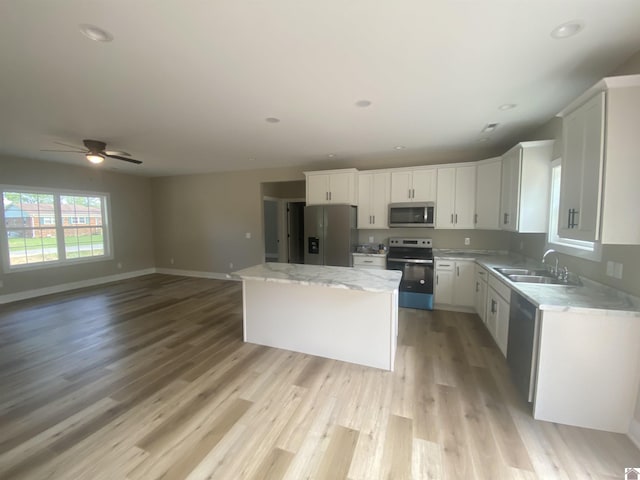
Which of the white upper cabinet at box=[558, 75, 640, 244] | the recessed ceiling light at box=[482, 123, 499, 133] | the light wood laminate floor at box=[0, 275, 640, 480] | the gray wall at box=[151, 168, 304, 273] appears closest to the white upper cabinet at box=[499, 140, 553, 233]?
the recessed ceiling light at box=[482, 123, 499, 133]

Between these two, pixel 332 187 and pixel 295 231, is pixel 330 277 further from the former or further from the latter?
pixel 295 231

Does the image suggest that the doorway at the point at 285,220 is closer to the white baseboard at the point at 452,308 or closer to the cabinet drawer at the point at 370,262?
the cabinet drawer at the point at 370,262

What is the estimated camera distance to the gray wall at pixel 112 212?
481 centimetres

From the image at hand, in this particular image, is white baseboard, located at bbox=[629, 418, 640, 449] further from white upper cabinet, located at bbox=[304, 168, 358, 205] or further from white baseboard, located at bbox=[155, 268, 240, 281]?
white baseboard, located at bbox=[155, 268, 240, 281]

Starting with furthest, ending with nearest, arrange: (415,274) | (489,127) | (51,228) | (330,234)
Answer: (51,228), (330,234), (415,274), (489,127)

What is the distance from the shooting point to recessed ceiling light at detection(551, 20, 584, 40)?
150 centimetres

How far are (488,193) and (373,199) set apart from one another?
1776 mm

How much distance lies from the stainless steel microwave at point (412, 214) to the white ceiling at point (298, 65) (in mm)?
1246

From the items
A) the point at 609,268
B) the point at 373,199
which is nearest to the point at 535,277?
the point at 609,268

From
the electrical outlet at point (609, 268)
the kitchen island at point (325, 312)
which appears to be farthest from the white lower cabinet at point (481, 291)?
the kitchen island at point (325, 312)

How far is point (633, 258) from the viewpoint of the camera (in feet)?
6.06

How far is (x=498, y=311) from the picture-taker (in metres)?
2.88

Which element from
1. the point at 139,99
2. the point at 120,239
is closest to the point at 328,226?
the point at 139,99

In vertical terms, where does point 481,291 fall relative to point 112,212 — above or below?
below
